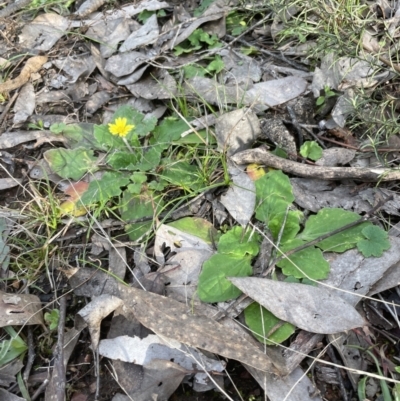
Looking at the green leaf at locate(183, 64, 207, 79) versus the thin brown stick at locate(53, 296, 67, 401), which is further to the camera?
the green leaf at locate(183, 64, 207, 79)

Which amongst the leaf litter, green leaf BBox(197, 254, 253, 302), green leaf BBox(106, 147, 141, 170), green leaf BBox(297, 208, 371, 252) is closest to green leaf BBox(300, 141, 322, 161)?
the leaf litter

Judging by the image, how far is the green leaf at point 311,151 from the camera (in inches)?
68.7

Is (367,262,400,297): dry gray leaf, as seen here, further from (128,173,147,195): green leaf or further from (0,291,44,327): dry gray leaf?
(0,291,44,327): dry gray leaf

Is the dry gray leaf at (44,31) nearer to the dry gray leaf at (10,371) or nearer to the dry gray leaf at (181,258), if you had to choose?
the dry gray leaf at (181,258)

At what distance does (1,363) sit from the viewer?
1.50m

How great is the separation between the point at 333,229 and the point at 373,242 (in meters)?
0.14

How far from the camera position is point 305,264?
1.46m

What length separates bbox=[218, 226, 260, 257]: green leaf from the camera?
1.54 metres

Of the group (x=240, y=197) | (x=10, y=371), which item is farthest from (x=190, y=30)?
(x=10, y=371)

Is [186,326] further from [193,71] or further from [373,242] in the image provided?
[193,71]

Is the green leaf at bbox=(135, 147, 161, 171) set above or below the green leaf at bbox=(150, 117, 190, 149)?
below

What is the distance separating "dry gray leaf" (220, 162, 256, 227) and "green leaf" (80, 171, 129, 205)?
0.43m

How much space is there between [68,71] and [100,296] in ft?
4.53

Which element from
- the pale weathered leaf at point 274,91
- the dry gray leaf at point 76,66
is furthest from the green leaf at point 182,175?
the dry gray leaf at point 76,66
